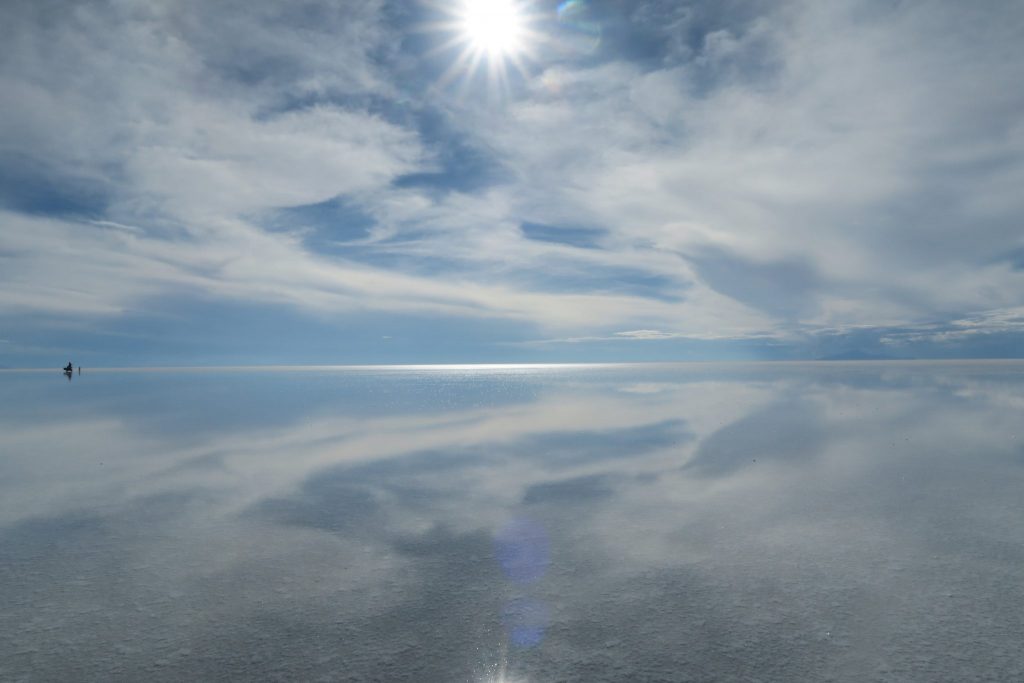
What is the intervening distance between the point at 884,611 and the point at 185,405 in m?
58.5

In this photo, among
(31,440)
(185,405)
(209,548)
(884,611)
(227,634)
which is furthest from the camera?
(185,405)

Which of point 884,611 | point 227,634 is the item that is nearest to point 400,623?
point 227,634

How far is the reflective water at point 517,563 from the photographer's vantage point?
8047mm

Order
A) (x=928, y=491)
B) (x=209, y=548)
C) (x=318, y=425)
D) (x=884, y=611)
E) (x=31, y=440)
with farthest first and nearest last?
1. (x=318, y=425)
2. (x=31, y=440)
3. (x=928, y=491)
4. (x=209, y=548)
5. (x=884, y=611)

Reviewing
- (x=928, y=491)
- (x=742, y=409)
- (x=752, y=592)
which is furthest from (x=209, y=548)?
(x=742, y=409)

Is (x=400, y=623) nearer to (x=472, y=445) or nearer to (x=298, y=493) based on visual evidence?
(x=298, y=493)

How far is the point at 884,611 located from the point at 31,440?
37.3 meters

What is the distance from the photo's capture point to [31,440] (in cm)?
2958

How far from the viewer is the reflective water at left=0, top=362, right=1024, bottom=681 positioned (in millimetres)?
8047

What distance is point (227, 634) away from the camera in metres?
8.74

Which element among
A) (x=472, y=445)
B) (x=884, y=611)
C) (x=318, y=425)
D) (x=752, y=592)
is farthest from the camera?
(x=318, y=425)

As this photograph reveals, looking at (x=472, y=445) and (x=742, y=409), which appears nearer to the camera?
(x=472, y=445)

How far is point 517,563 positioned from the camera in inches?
461

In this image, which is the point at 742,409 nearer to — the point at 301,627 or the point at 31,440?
the point at 301,627
